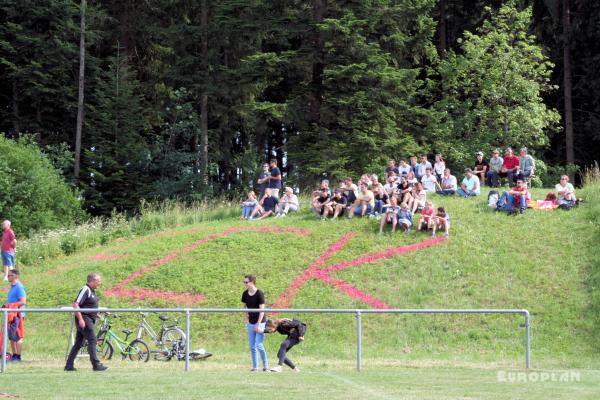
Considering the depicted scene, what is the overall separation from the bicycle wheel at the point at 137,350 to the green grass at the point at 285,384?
6.42 feet

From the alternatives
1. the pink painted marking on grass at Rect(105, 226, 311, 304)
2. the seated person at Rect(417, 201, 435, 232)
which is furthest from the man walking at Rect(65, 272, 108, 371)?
the seated person at Rect(417, 201, 435, 232)

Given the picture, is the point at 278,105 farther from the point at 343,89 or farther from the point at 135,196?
the point at 135,196

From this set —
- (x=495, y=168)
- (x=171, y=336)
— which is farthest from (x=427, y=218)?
(x=171, y=336)

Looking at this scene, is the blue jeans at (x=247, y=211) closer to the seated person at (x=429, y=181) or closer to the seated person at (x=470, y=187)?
the seated person at (x=429, y=181)

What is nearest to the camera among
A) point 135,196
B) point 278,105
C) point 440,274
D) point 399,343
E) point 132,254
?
point 399,343

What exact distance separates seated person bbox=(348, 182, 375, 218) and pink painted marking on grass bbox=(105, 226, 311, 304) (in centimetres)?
173

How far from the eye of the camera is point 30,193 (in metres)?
40.2

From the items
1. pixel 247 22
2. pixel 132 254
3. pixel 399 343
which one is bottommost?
pixel 399 343

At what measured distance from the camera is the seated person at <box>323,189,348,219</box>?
3083 cm

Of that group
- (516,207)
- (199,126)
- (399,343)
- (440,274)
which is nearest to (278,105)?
(199,126)

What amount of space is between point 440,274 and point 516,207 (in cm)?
504

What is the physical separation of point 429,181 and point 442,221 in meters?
4.58

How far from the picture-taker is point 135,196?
4853cm

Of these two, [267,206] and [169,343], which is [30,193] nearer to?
[267,206]
